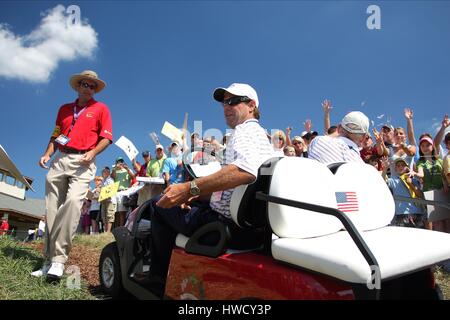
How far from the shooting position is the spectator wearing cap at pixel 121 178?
841 cm

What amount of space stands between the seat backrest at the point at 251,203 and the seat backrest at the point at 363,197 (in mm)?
500

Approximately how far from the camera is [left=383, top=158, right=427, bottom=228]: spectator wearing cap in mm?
5117

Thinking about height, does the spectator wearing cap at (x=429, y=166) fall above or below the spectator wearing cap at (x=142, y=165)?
below

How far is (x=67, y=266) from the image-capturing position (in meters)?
4.10

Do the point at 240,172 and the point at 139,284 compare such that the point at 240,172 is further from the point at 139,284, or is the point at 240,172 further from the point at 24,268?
the point at 24,268

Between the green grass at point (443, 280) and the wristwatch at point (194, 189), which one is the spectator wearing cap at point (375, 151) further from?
the wristwatch at point (194, 189)

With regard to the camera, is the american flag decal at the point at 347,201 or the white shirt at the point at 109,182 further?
the white shirt at the point at 109,182

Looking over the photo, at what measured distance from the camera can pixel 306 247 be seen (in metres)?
1.64

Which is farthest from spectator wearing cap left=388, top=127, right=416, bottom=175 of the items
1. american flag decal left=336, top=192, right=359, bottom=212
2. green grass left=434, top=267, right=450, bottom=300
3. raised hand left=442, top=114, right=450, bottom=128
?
american flag decal left=336, top=192, right=359, bottom=212

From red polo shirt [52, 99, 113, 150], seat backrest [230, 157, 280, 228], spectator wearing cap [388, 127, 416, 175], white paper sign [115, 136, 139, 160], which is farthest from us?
white paper sign [115, 136, 139, 160]

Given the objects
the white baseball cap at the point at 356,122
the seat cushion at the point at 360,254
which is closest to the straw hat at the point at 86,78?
the white baseball cap at the point at 356,122

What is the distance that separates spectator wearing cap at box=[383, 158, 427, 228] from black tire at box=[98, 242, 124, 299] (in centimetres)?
390

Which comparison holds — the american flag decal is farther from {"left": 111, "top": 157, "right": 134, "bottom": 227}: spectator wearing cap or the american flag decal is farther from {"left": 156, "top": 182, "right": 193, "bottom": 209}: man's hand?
{"left": 111, "top": 157, "right": 134, "bottom": 227}: spectator wearing cap

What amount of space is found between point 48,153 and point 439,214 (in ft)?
17.1
